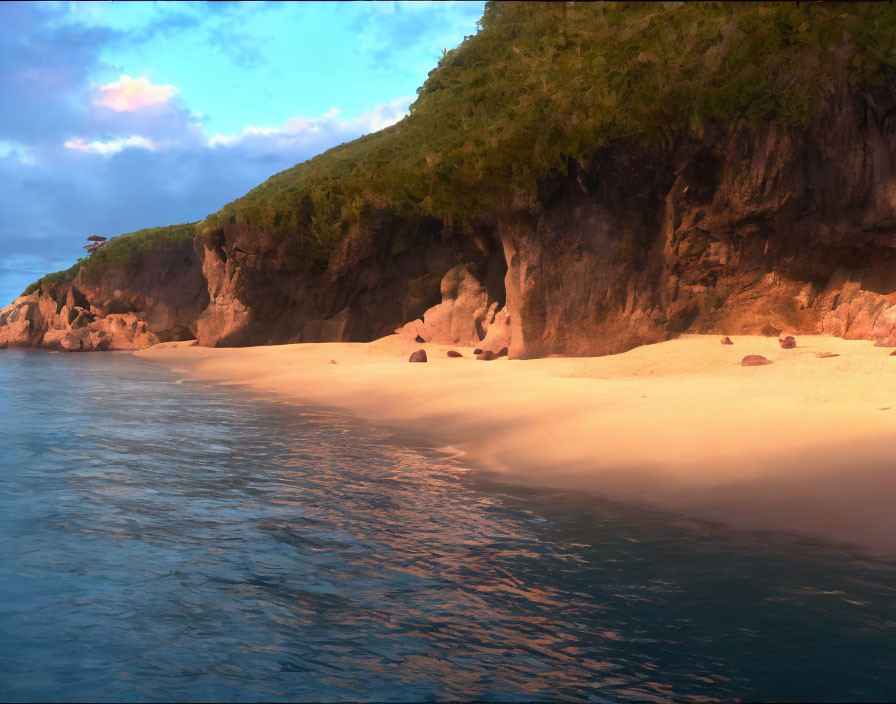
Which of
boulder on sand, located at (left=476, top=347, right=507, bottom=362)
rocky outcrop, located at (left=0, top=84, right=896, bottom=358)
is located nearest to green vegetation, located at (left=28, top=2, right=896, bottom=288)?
rocky outcrop, located at (left=0, top=84, right=896, bottom=358)

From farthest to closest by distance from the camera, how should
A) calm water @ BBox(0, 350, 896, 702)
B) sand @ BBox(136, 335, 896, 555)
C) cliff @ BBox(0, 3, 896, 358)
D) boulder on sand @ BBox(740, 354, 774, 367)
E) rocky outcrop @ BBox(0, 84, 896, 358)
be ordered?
rocky outcrop @ BBox(0, 84, 896, 358)
cliff @ BBox(0, 3, 896, 358)
boulder on sand @ BBox(740, 354, 774, 367)
sand @ BBox(136, 335, 896, 555)
calm water @ BBox(0, 350, 896, 702)

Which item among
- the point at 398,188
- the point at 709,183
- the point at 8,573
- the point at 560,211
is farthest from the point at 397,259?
the point at 8,573

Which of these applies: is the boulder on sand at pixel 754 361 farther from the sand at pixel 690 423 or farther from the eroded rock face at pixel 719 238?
the eroded rock face at pixel 719 238

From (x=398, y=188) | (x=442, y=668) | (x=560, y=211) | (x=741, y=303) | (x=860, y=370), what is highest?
(x=398, y=188)

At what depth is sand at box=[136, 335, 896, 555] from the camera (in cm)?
568

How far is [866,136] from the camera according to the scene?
13250 mm

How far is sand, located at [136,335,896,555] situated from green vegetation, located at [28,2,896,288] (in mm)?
4148

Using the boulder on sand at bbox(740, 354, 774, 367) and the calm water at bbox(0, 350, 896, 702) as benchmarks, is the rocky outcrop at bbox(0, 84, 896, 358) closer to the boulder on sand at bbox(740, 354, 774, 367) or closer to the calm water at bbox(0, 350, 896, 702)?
the boulder on sand at bbox(740, 354, 774, 367)

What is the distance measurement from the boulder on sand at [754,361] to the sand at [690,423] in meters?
0.16

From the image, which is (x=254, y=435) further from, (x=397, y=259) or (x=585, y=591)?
(x=397, y=259)

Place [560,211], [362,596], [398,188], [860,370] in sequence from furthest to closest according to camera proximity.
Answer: [398,188] → [560,211] → [860,370] → [362,596]

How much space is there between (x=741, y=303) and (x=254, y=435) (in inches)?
382

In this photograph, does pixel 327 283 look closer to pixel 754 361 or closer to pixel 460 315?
pixel 460 315

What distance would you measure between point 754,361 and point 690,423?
3862 millimetres
